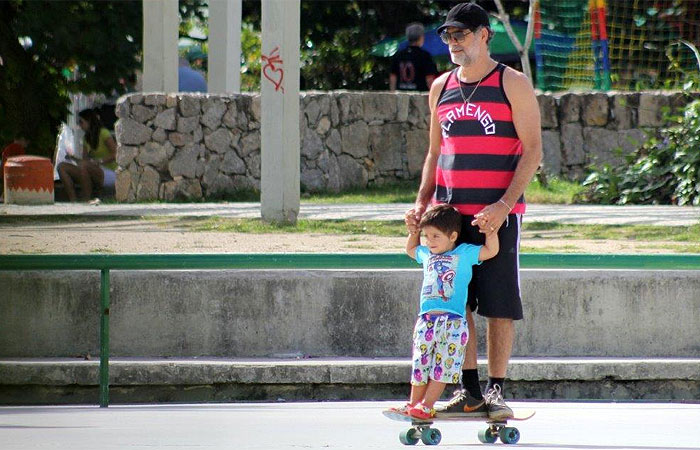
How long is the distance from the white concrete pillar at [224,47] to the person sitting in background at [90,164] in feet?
5.01

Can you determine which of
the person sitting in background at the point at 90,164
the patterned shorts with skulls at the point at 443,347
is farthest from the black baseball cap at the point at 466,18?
the person sitting in background at the point at 90,164

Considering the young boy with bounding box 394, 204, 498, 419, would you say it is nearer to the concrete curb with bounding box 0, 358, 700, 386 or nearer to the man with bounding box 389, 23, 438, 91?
the concrete curb with bounding box 0, 358, 700, 386

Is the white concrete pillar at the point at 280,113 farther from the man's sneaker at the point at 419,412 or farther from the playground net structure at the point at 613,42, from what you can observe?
the playground net structure at the point at 613,42

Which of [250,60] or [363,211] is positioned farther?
[250,60]

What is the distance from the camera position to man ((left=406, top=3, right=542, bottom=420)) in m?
A: 5.48

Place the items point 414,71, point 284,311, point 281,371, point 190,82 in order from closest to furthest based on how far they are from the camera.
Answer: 1. point 281,371
2. point 284,311
3. point 414,71
4. point 190,82

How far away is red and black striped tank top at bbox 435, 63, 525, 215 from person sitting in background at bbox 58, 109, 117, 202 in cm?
1001

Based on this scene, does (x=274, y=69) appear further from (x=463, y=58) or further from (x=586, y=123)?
(x=463, y=58)

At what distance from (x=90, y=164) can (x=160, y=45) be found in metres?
1.58

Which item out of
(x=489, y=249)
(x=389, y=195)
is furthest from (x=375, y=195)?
(x=489, y=249)

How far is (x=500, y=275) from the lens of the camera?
5.51m

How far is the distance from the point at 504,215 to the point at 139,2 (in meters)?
14.7

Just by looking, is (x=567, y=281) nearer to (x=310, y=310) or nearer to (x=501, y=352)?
(x=310, y=310)

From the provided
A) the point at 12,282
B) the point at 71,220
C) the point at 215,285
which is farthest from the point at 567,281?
the point at 71,220
